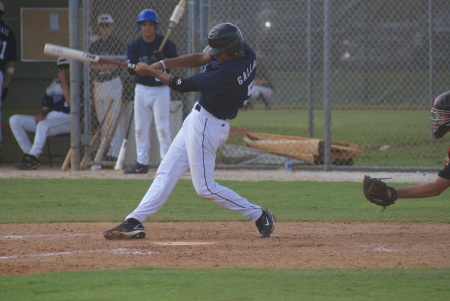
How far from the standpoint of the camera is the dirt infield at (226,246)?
4777mm

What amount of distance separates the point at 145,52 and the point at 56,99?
2145 mm

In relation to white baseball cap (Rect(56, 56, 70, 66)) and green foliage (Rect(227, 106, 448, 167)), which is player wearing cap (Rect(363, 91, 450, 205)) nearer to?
green foliage (Rect(227, 106, 448, 167))

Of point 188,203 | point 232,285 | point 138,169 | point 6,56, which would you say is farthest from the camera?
point 6,56

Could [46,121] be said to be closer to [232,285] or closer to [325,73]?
[325,73]

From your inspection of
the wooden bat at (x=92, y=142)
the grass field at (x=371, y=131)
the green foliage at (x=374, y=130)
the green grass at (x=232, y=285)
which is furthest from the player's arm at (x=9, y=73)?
the green grass at (x=232, y=285)

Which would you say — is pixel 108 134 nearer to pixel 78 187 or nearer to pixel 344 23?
pixel 78 187

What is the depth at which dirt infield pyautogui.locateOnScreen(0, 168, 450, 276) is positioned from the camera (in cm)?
478

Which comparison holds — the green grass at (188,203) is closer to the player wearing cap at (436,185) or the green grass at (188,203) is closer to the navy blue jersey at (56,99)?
the player wearing cap at (436,185)

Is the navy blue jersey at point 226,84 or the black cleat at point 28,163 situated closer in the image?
the navy blue jersey at point 226,84

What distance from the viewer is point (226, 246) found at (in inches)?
214

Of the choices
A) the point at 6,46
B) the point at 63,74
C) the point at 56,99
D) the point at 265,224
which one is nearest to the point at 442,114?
the point at 265,224

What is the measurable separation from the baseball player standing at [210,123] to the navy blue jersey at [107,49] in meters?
5.23

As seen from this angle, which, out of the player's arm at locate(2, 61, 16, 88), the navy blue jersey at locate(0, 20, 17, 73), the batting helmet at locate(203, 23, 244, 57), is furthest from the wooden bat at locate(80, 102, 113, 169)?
the batting helmet at locate(203, 23, 244, 57)

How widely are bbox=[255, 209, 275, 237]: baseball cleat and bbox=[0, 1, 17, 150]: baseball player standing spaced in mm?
6727
